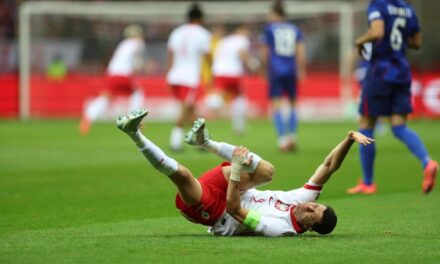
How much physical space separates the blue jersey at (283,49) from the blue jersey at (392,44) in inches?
285

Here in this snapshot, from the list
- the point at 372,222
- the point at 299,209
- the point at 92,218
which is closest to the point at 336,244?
the point at 299,209

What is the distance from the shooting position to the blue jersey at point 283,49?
1967 cm

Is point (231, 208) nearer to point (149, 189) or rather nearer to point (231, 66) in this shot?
point (149, 189)

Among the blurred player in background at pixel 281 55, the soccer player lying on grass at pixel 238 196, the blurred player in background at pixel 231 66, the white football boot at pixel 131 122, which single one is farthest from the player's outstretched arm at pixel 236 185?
the blurred player in background at pixel 231 66

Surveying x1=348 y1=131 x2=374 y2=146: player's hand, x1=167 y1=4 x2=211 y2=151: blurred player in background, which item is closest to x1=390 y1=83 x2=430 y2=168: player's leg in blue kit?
x1=348 y1=131 x2=374 y2=146: player's hand

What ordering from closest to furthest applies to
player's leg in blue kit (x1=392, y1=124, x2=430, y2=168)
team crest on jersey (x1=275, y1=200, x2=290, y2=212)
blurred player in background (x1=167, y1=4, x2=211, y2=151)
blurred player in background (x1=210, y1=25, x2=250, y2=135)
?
team crest on jersey (x1=275, y1=200, x2=290, y2=212)
player's leg in blue kit (x1=392, y1=124, x2=430, y2=168)
blurred player in background (x1=167, y1=4, x2=211, y2=151)
blurred player in background (x1=210, y1=25, x2=250, y2=135)

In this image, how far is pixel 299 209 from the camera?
28.0 ft

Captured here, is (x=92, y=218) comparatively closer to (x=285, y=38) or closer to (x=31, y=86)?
(x=285, y=38)

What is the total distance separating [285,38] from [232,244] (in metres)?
11.9

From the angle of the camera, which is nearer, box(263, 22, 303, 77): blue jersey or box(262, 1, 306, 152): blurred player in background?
box(262, 1, 306, 152): blurred player in background

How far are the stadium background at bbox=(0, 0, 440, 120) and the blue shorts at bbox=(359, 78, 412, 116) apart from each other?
19.2m

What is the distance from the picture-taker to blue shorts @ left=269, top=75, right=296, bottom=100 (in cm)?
1973

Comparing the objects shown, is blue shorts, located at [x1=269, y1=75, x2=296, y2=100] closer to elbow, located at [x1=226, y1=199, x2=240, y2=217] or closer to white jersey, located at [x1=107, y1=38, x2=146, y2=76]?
white jersey, located at [x1=107, y1=38, x2=146, y2=76]

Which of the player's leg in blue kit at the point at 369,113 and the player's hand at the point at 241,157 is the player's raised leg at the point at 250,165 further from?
the player's leg in blue kit at the point at 369,113
